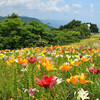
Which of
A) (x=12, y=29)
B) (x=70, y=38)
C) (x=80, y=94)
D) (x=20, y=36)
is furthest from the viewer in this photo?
(x=70, y=38)

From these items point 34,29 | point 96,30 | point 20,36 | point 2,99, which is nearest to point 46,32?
point 34,29

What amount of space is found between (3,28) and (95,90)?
13917 millimetres

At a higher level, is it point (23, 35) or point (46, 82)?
point (23, 35)

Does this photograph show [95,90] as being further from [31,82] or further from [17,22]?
[17,22]

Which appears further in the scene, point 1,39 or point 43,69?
point 1,39

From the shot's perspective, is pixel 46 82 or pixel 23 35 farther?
pixel 23 35

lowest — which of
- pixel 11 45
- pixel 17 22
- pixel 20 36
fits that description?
pixel 11 45

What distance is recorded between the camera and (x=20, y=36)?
13.2 meters

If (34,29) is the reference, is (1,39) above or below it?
below

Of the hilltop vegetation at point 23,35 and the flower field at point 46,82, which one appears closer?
the flower field at point 46,82

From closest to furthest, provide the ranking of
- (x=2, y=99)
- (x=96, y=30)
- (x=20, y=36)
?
(x=2, y=99)
(x=20, y=36)
(x=96, y=30)

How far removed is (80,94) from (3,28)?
1412cm

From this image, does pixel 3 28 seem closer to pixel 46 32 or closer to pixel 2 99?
pixel 46 32

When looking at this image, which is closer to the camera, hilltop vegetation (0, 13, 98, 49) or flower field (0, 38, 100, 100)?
flower field (0, 38, 100, 100)
